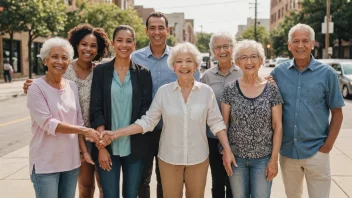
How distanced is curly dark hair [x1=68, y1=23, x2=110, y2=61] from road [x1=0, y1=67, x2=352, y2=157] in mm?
4239

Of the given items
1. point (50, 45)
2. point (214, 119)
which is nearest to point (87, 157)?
point (50, 45)

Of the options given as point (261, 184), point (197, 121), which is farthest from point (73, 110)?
point (261, 184)

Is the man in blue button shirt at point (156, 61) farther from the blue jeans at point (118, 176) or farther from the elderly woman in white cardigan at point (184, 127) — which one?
the elderly woman in white cardigan at point (184, 127)

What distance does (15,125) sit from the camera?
10117 mm

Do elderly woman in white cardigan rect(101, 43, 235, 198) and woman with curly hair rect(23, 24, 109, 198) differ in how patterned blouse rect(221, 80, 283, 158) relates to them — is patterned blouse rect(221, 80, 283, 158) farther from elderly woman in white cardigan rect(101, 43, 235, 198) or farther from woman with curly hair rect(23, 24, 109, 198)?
woman with curly hair rect(23, 24, 109, 198)

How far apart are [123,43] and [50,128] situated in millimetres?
1038

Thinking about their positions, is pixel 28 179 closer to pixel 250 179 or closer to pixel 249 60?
pixel 250 179

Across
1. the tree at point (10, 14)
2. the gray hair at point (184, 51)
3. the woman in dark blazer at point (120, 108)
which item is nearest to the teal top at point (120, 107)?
the woman in dark blazer at point (120, 108)

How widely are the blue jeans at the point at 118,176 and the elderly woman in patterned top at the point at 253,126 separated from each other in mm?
914

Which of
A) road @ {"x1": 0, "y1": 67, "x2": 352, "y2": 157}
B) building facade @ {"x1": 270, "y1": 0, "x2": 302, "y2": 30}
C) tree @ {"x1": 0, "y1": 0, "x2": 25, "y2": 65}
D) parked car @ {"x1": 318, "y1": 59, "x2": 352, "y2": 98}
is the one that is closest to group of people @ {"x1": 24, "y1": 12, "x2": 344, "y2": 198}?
road @ {"x1": 0, "y1": 67, "x2": 352, "y2": 157}

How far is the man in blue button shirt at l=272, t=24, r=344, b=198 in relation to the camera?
10.7ft

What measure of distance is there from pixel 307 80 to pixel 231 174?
1117mm

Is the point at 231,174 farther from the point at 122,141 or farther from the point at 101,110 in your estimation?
the point at 101,110

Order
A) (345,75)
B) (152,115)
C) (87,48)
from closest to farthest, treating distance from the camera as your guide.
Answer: (152,115), (87,48), (345,75)
